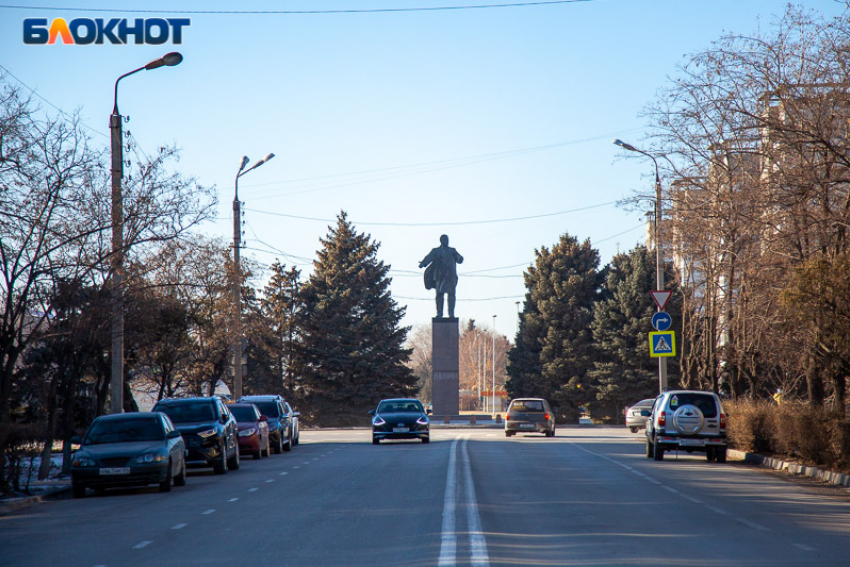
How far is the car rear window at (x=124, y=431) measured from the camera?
1859 cm

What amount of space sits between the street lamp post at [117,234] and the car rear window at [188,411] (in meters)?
1.82

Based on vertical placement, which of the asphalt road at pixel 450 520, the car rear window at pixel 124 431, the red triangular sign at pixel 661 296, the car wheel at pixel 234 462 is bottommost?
the car wheel at pixel 234 462

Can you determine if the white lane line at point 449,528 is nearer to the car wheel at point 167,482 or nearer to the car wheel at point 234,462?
the car wheel at point 167,482

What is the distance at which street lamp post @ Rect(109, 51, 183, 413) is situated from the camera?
65.4 ft

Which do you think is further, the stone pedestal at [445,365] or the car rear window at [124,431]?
the stone pedestal at [445,365]

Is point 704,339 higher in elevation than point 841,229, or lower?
lower

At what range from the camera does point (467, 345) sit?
146375 millimetres

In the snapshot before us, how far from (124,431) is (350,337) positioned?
4839cm

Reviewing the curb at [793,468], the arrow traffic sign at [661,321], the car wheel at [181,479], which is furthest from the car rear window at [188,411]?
the arrow traffic sign at [661,321]

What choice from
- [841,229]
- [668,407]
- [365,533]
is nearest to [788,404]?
[668,407]

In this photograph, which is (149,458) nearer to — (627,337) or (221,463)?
(221,463)

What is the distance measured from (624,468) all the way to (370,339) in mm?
45626

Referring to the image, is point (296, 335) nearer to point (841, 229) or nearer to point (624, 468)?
point (624, 468)

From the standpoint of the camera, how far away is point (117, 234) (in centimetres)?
2005
